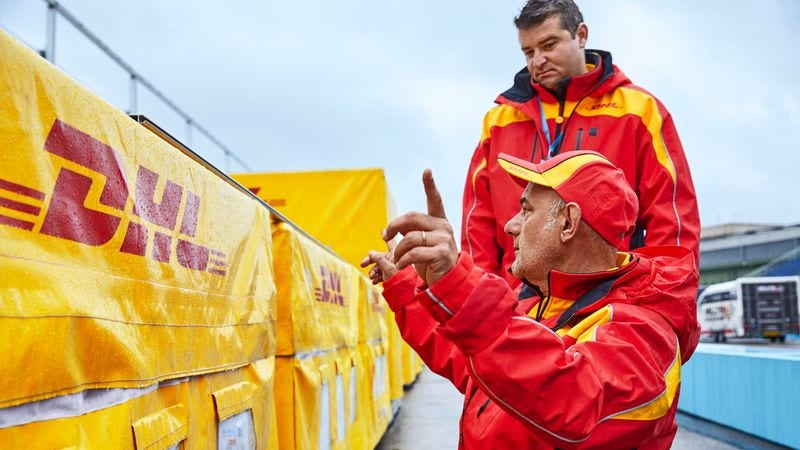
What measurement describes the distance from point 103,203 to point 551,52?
2.06m

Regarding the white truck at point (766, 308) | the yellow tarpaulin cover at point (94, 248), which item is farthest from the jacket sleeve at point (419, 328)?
the white truck at point (766, 308)

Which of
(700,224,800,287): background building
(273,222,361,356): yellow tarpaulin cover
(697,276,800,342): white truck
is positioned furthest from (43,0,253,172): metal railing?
(700,224,800,287): background building

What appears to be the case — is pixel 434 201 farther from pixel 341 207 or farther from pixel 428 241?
pixel 341 207

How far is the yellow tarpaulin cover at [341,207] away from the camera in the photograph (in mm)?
10102

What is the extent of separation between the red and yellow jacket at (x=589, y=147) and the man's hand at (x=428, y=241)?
5.04 ft

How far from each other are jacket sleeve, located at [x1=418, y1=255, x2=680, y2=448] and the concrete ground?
21.3 ft

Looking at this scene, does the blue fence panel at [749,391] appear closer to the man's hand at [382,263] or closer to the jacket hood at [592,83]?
the jacket hood at [592,83]

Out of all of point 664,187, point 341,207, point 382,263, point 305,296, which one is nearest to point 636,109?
point 664,187

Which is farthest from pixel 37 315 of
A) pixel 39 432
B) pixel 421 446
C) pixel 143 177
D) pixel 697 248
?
pixel 421 446

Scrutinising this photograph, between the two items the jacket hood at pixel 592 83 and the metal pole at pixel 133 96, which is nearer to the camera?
the jacket hood at pixel 592 83

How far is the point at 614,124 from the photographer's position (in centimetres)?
308

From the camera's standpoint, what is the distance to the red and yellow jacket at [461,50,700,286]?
9.58 feet

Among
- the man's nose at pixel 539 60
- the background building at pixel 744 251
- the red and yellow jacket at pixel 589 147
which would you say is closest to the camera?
the red and yellow jacket at pixel 589 147

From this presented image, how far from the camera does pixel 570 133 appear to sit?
3164mm
